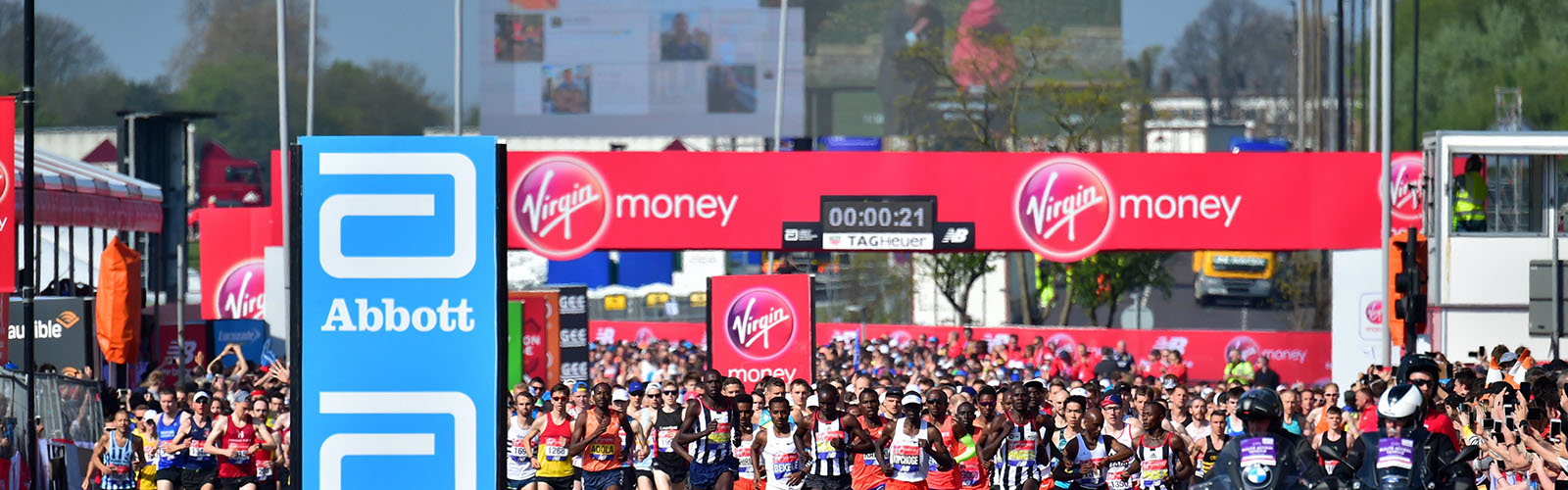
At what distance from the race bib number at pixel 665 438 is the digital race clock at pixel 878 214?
6.83 m

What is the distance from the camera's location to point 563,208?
75.6 feet

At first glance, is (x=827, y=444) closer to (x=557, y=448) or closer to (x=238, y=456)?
(x=557, y=448)

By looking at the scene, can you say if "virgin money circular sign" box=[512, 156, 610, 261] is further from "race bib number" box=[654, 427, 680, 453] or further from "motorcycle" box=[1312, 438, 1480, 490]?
"motorcycle" box=[1312, 438, 1480, 490]

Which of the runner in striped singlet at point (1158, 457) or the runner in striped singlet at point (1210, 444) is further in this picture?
the runner in striped singlet at point (1210, 444)

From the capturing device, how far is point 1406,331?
16719mm

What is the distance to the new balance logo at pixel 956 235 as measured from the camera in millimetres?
23062

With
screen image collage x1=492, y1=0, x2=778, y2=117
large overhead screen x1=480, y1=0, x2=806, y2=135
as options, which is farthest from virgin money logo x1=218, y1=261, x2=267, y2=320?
screen image collage x1=492, y1=0, x2=778, y2=117

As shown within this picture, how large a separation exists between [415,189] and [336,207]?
0.81ft

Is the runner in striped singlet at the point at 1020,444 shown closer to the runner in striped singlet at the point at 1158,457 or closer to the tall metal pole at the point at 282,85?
the runner in striped singlet at the point at 1158,457

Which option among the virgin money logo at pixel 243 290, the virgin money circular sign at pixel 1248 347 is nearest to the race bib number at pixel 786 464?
the virgin money logo at pixel 243 290

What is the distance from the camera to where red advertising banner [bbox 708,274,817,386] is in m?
21.0

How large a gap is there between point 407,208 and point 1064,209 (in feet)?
57.8

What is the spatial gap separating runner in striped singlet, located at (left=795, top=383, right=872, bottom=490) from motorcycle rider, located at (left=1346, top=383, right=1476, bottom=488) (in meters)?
6.39

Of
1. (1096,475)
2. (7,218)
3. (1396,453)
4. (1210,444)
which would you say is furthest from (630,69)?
(1396,453)
